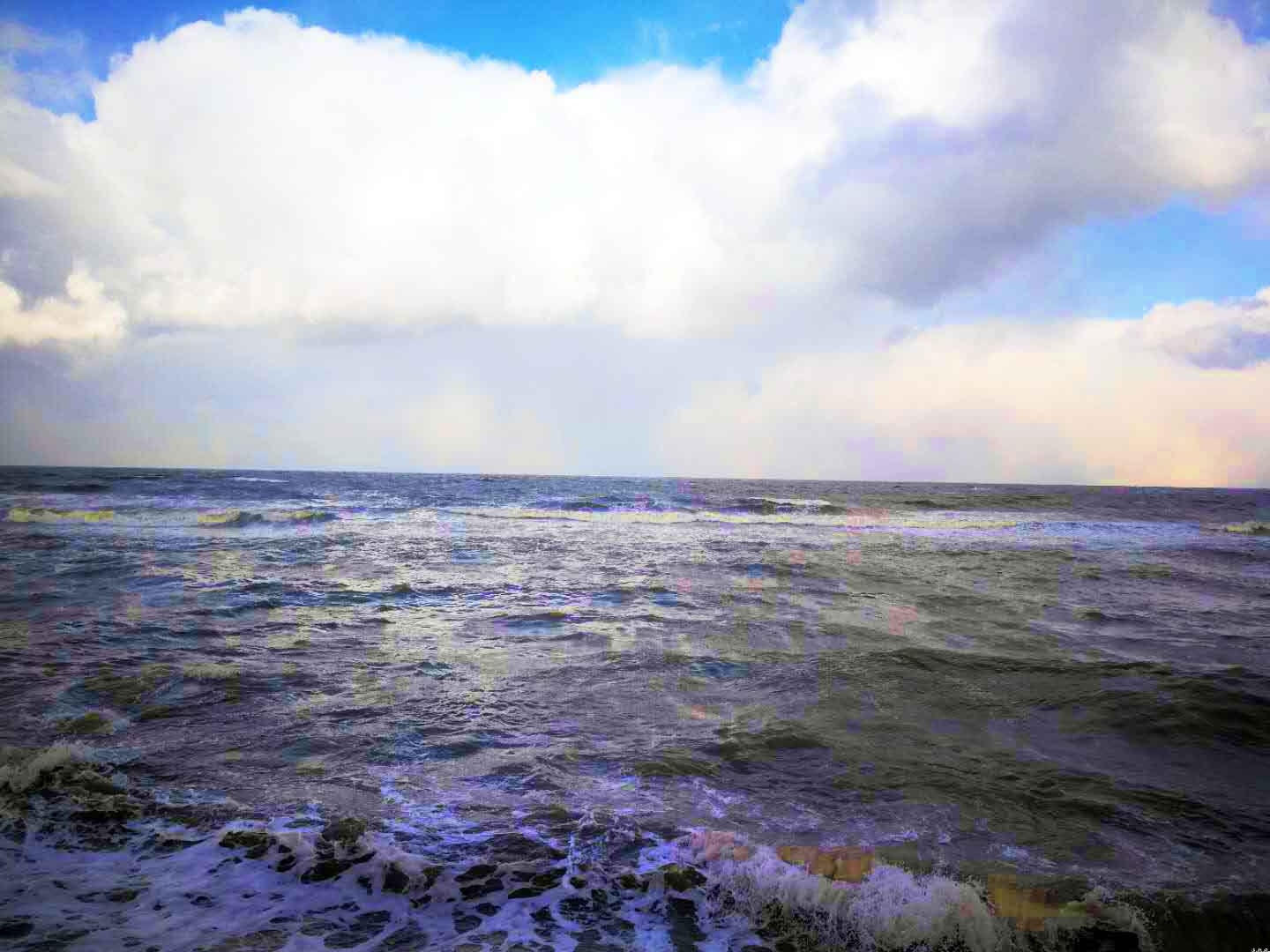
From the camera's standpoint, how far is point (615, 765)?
5.05 metres

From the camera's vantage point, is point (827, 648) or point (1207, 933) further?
point (827, 648)

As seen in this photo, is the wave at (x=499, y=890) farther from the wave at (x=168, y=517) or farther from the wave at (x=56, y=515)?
the wave at (x=56, y=515)

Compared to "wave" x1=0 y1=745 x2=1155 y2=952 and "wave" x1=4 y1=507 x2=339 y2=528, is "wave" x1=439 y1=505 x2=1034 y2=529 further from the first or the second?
"wave" x1=0 y1=745 x2=1155 y2=952

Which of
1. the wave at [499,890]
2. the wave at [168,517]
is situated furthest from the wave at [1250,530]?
the wave at [168,517]

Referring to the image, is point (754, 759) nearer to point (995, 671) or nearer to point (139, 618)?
point (995, 671)

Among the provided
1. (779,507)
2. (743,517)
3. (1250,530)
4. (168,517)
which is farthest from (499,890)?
(1250,530)

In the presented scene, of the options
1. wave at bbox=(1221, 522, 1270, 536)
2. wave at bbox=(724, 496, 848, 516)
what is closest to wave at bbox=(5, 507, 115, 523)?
wave at bbox=(724, 496, 848, 516)

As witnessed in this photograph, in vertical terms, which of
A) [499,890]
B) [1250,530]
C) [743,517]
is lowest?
[499,890]

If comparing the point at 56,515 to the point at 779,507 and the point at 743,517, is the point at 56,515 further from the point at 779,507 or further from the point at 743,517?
the point at 779,507

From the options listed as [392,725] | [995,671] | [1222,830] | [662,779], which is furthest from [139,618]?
[1222,830]

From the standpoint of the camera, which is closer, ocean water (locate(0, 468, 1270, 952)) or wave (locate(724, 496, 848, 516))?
ocean water (locate(0, 468, 1270, 952))

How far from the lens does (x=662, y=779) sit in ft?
15.8

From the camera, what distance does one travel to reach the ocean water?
10.9 ft

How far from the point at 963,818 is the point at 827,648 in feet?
14.1
